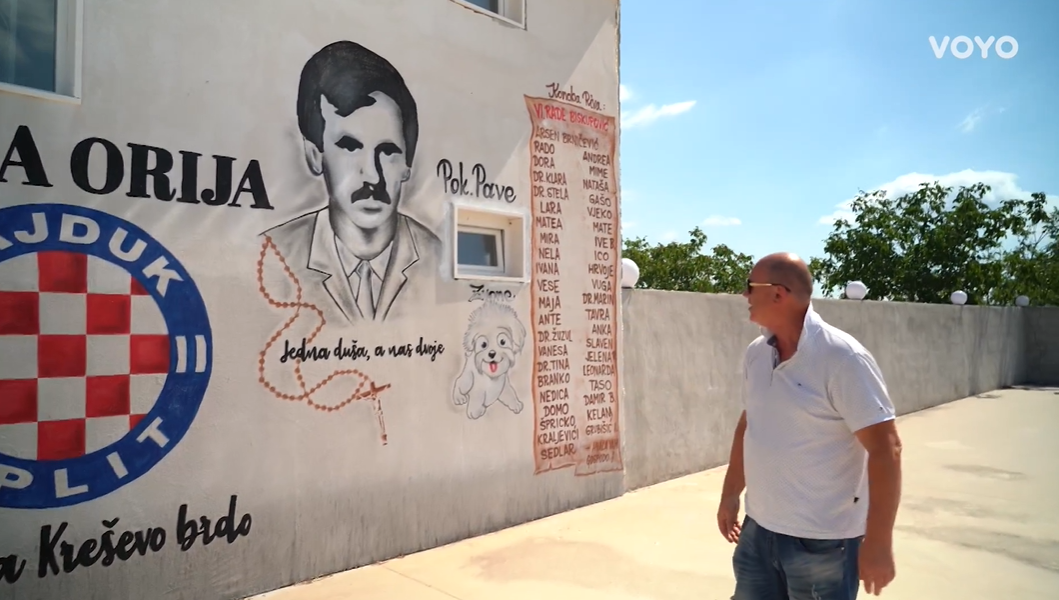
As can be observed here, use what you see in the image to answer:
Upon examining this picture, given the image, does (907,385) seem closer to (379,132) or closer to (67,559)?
(379,132)

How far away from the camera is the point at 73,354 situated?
3412 millimetres

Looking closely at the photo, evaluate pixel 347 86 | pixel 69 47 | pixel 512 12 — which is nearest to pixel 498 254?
pixel 347 86

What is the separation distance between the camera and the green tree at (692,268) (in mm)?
23156

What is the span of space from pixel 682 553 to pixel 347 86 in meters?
3.72

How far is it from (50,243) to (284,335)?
1.23 meters

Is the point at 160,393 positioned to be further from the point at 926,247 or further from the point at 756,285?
the point at 926,247

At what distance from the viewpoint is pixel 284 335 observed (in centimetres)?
419

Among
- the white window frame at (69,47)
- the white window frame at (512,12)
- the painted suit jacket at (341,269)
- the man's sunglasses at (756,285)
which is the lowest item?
the man's sunglasses at (756,285)

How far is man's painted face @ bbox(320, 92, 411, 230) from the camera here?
4.45 m

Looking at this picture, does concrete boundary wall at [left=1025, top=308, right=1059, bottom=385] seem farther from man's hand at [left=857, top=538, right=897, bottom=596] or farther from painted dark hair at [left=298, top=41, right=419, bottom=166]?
man's hand at [left=857, top=538, right=897, bottom=596]

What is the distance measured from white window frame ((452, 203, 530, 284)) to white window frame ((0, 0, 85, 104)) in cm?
245

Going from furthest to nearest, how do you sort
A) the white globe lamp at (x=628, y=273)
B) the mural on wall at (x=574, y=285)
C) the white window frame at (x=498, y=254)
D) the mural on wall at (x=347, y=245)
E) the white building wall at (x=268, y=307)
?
the white globe lamp at (x=628, y=273) < the mural on wall at (x=574, y=285) < the white window frame at (x=498, y=254) < the mural on wall at (x=347, y=245) < the white building wall at (x=268, y=307)

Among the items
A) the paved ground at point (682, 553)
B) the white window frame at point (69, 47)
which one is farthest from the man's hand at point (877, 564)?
the white window frame at point (69, 47)

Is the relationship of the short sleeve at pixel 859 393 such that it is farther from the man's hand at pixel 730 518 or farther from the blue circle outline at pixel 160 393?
the blue circle outline at pixel 160 393
